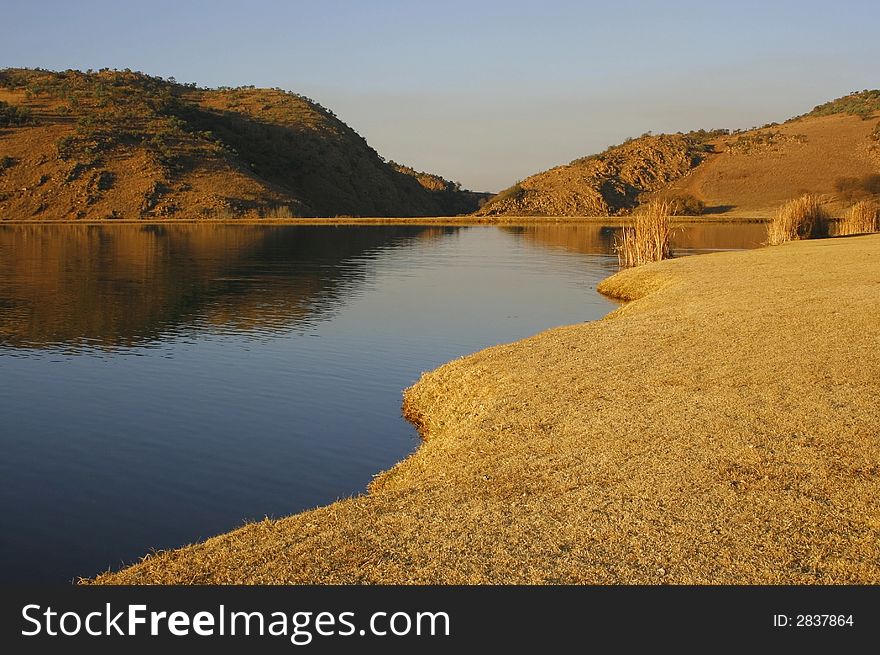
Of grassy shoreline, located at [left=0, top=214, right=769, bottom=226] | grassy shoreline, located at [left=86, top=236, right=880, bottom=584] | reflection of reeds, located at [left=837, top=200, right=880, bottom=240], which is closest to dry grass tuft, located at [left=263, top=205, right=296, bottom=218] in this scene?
grassy shoreline, located at [left=0, top=214, right=769, bottom=226]

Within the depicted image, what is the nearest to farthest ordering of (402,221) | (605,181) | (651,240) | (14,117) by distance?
(651,240) → (402,221) → (14,117) → (605,181)

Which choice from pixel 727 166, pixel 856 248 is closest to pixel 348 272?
pixel 856 248

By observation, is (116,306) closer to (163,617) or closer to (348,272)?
(348,272)

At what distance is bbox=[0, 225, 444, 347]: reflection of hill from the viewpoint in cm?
1930

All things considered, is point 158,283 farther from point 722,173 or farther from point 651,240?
point 722,173

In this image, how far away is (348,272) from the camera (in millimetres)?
31625

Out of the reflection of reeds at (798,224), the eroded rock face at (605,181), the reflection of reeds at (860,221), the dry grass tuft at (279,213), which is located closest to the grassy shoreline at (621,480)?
the reflection of reeds at (798,224)

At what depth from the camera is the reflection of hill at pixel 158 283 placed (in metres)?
19.3

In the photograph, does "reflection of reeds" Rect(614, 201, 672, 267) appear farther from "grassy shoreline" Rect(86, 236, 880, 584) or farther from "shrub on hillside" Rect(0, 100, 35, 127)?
"shrub on hillside" Rect(0, 100, 35, 127)

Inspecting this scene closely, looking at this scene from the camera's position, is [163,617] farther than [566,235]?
No

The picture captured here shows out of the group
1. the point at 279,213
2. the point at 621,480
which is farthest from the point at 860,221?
the point at 279,213

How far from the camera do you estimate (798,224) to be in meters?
35.1

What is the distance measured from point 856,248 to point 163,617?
25.4m

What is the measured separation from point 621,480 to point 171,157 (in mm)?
75439
